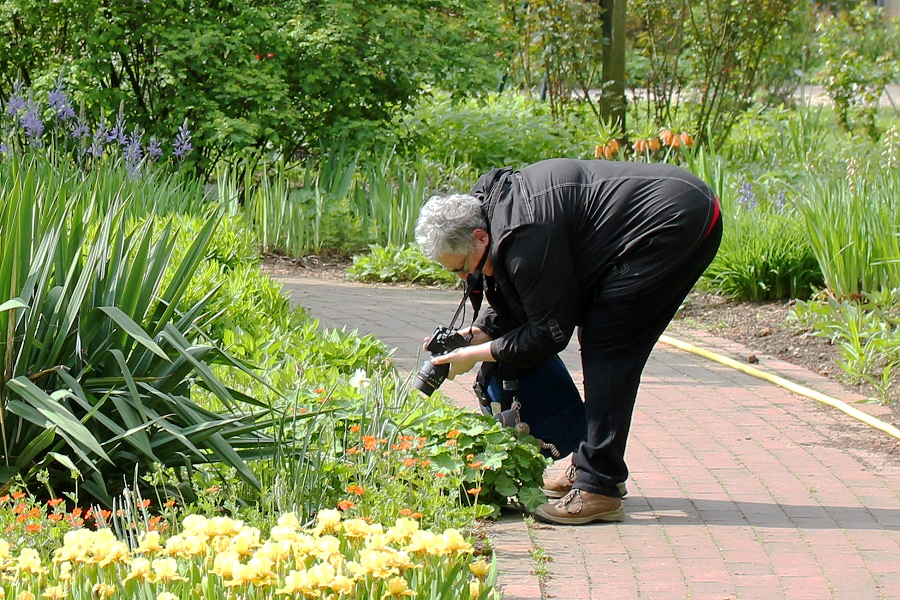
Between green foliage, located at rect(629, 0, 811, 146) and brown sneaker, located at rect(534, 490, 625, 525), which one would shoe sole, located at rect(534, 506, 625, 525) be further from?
green foliage, located at rect(629, 0, 811, 146)

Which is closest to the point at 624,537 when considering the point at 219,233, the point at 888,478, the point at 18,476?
the point at 888,478

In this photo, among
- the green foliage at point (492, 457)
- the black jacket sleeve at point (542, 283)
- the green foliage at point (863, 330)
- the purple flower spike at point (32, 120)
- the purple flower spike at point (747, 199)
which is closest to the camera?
the black jacket sleeve at point (542, 283)

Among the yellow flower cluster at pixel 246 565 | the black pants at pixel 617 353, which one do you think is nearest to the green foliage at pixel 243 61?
the black pants at pixel 617 353

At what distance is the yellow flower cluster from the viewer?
2.21 metres

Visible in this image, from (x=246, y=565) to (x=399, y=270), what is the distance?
23.8 feet

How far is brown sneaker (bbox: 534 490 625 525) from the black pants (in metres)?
0.03

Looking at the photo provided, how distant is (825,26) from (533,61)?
13.2ft

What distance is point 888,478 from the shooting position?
15.5 ft

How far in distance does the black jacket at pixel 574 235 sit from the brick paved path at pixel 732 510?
721 mm

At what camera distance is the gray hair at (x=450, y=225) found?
3844 millimetres

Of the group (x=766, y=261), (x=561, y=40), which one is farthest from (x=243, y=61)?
(x=766, y=261)

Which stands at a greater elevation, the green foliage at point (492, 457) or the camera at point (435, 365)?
the camera at point (435, 365)

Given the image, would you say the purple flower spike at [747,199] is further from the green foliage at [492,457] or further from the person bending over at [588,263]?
the green foliage at [492,457]

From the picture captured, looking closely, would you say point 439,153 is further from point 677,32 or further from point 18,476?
point 18,476
